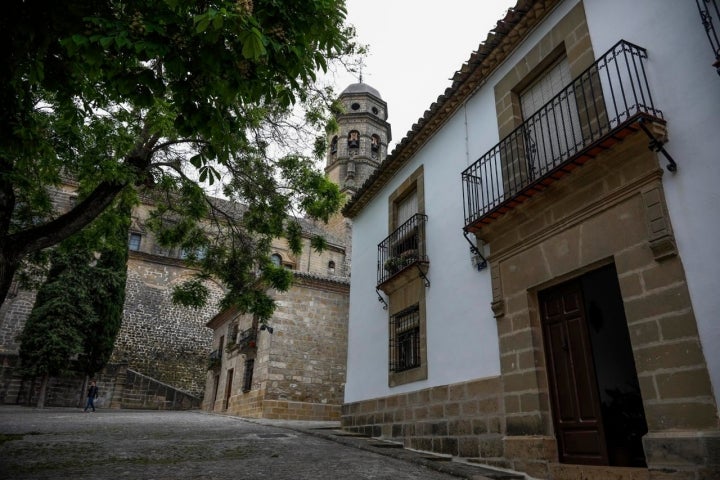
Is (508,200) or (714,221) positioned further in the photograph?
(508,200)

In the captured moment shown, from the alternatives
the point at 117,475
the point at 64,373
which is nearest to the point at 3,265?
the point at 117,475

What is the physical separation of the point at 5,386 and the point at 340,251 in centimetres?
1740

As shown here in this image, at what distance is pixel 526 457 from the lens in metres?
4.66

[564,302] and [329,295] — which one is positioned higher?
[329,295]

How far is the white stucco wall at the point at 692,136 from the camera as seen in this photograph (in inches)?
138

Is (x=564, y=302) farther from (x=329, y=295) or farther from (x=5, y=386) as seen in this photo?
(x=5, y=386)

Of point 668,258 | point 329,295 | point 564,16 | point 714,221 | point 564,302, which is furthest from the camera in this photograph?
point 329,295

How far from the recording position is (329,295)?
1499cm

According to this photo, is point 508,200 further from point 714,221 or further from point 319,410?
point 319,410

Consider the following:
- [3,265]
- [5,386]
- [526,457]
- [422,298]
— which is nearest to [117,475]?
[3,265]

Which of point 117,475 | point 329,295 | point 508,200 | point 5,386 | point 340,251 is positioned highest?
point 340,251

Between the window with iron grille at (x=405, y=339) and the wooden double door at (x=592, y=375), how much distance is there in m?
2.44

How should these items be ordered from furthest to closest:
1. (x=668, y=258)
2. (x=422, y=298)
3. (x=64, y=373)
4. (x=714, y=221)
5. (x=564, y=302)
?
(x=64, y=373), (x=422, y=298), (x=564, y=302), (x=668, y=258), (x=714, y=221)

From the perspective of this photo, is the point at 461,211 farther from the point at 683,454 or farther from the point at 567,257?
the point at 683,454
